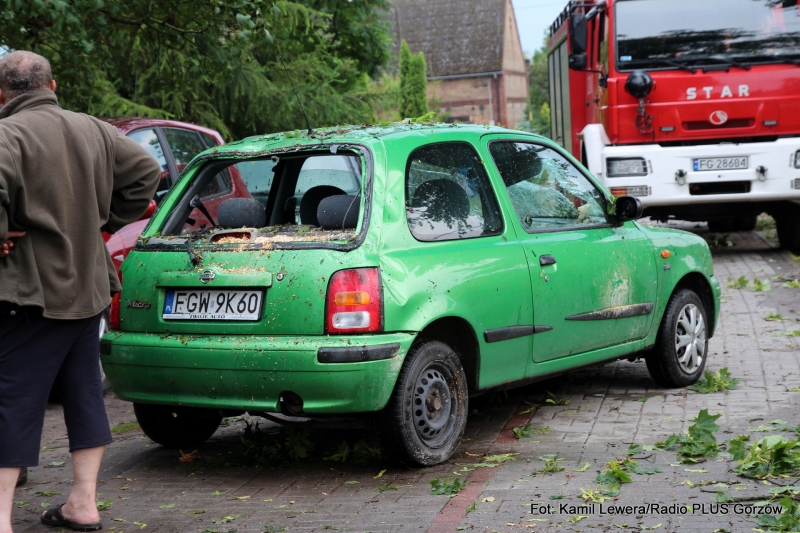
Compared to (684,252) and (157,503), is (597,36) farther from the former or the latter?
(157,503)

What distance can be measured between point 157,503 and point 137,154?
1622mm

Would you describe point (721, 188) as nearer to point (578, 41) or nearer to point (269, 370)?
point (578, 41)

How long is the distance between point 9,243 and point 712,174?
964 cm

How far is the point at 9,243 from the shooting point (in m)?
4.21

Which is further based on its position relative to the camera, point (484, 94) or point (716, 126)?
point (484, 94)

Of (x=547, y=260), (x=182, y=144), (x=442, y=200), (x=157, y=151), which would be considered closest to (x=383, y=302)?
(x=442, y=200)

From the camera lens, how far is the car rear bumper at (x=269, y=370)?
4.83 m

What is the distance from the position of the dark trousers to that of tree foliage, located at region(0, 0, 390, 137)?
4.03 meters

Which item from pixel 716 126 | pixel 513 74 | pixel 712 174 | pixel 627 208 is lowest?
pixel 712 174

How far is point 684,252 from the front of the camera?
281 inches

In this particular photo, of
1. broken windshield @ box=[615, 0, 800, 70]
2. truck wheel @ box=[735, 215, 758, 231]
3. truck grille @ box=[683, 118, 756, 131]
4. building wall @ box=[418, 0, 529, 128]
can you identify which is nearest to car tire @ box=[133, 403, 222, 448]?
broken windshield @ box=[615, 0, 800, 70]

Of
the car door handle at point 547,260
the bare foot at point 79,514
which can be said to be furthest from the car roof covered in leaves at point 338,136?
the bare foot at point 79,514

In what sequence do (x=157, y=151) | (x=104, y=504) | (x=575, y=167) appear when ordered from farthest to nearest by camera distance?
1. (x=157, y=151)
2. (x=575, y=167)
3. (x=104, y=504)

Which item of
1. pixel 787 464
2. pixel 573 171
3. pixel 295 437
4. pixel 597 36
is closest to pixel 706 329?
pixel 573 171
